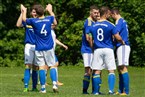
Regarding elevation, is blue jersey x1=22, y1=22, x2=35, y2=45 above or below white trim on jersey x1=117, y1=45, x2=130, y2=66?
above

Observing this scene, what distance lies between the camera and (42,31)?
13.1 metres

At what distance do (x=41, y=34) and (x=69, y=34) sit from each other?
1004 inches

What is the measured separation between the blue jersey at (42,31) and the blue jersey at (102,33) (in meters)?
0.93

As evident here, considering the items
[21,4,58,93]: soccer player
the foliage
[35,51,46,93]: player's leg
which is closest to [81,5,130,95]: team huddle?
[21,4,58,93]: soccer player

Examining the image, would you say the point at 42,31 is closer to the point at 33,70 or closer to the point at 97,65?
the point at 97,65

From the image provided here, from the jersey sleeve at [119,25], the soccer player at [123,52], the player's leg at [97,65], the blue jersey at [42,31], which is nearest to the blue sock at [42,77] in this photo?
the blue jersey at [42,31]

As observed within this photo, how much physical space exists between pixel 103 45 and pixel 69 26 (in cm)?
2626

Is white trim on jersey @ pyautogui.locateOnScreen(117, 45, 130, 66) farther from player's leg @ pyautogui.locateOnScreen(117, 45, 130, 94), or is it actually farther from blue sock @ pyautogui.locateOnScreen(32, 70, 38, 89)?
blue sock @ pyautogui.locateOnScreen(32, 70, 38, 89)

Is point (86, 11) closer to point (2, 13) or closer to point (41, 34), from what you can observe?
point (2, 13)

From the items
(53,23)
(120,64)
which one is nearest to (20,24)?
(53,23)

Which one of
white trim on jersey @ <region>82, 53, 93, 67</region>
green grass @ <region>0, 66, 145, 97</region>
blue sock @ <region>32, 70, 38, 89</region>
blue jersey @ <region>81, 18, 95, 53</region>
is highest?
blue jersey @ <region>81, 18, 95, 53</region>

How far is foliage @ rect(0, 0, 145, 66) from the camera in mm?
36625

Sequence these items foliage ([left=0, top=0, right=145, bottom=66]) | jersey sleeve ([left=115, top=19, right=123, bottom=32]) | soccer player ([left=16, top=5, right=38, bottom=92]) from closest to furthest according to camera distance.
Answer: jersey sleeve ([left=115, top=19, right=123, bottom=32]) → soccer player ([left=16, top=5, right=38, bottom=92]) → foliage ([left=0, top=0, right=145, bottom=66])

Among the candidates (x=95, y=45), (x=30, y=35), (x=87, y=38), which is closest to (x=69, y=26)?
(x=30, y=35)
